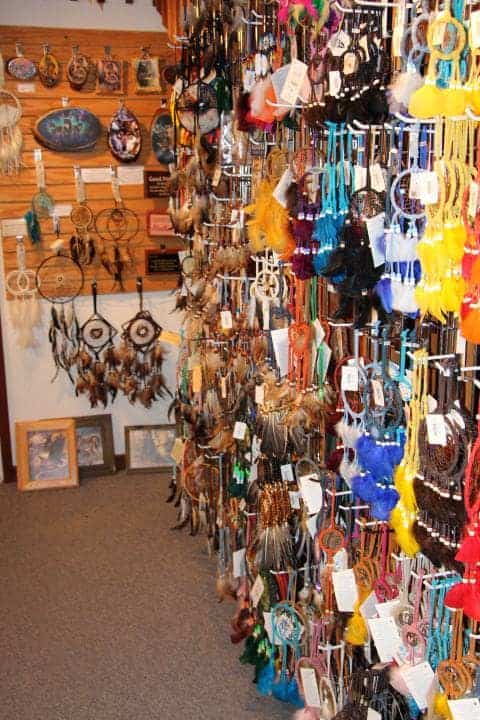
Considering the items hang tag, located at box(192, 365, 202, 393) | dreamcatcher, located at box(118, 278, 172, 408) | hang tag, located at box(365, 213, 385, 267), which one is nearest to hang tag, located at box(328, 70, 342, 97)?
hang tag, located at box(365, 213, 385, 267)

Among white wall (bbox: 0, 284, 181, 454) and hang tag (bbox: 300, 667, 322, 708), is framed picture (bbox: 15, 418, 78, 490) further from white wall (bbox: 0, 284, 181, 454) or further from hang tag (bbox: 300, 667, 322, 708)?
hang tag (bbox: 300, 667, 322, 708)

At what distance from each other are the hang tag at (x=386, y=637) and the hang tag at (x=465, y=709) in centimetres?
30

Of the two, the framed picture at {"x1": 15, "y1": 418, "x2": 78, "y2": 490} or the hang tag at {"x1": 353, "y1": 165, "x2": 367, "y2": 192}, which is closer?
the hang tag at {"x1": 353, "y1": 165, "x2": 367, "y2": 192}

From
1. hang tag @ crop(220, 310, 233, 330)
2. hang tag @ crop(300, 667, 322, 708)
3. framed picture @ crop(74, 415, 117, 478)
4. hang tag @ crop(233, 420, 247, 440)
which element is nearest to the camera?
hang tag @ crop(300, 667, 322, 708)

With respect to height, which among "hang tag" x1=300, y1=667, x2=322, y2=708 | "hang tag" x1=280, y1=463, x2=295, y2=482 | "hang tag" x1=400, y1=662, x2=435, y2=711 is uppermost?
"hang tag" x1=280, y1=463, x2=295, y2=482

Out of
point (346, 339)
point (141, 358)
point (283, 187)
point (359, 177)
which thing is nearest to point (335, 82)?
point (359, 177)

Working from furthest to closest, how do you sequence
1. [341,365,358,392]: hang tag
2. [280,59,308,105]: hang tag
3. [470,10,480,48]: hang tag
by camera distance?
1. [280,59,308,105]: hang tag
2. [341,365,358,392]: hang tag
3. [470,10,480,48]: hang tag

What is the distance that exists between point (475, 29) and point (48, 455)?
3820mm

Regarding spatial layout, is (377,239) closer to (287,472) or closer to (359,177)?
(359,177)

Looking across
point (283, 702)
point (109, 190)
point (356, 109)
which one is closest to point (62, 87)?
point (109, 190)

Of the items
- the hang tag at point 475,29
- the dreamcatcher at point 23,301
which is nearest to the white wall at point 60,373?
the dreamcatcher at point 23,301

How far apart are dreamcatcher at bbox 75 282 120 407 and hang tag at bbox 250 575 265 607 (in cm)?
218

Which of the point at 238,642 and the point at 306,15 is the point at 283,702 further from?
the point at 306,15

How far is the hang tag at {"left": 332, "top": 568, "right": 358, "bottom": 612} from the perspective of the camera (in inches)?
84.7
